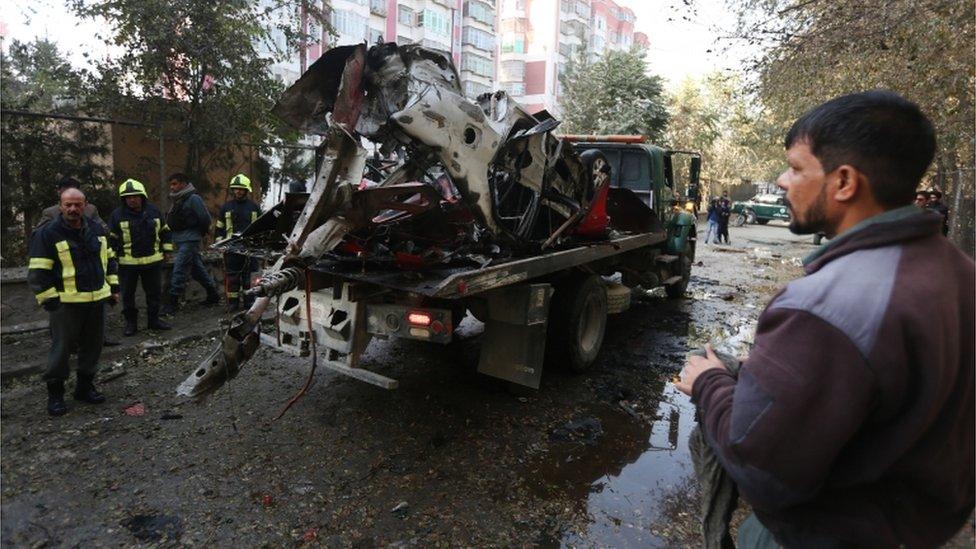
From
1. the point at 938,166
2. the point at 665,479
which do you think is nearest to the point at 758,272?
the point at 938,166

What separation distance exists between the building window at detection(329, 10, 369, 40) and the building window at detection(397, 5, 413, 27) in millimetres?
4202

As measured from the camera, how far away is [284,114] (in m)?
3.77

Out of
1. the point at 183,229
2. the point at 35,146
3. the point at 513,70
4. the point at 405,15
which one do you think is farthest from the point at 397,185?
the point at 513,70

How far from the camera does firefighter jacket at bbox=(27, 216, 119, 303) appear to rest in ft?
13.2

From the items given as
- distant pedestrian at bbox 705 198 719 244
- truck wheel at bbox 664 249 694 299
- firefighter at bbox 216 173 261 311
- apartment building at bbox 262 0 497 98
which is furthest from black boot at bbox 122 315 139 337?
apartment building at bbox 262 0 497 98

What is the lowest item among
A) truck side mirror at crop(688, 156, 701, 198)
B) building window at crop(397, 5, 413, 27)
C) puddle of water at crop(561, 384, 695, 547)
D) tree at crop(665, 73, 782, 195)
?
puddle of water at crop(561, 384, 695, 547)

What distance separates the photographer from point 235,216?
7242 millimetres

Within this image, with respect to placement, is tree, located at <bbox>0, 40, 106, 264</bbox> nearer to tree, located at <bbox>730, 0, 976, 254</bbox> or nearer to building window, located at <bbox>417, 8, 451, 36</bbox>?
tree, located at <bbox>730, 0, 976, 254</bbox>

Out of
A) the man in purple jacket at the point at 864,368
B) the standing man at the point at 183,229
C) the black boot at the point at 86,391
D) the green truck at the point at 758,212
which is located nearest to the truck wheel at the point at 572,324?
the black boot at the point at 86,391

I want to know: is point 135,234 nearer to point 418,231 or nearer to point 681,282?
point 418,231

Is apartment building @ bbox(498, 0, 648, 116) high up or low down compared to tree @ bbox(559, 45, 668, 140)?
up

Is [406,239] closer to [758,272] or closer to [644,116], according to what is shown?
[758,272]

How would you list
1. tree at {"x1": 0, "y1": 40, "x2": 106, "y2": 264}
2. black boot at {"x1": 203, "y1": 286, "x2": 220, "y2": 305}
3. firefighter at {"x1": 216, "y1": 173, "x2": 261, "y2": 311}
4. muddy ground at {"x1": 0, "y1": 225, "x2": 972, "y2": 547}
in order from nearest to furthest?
muddy ground at {"x1": 0, "y1": 225, "x2": 972, "y2": 547}, tree at {"x1": 0, "y1": 40, "x2": 106, "y2": 264}, firefighter at {"x1": 216, "y1": 173, "x2": 261, "y2": 311}, black boot at {"x1": 203, "y1": 286, "x2": 220, "y2": 305}

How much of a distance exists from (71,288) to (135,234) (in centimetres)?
191
